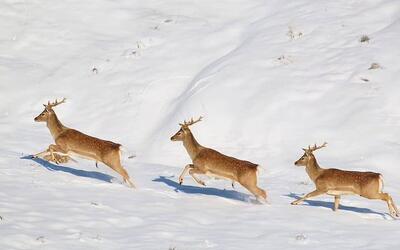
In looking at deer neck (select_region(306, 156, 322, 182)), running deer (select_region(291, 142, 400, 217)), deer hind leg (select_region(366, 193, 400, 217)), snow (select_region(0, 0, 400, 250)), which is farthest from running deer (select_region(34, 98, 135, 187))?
deer hind leg (select_region(366, 193, 400, 217))

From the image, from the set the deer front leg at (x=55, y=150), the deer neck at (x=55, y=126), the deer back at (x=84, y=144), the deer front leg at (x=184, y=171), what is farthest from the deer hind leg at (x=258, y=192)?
the deer neck at (x=55, y=126)

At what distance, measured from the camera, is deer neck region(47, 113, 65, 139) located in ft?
57.7

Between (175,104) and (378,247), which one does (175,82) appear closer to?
(175,104)

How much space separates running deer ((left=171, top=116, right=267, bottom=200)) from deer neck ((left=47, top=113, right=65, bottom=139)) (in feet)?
9.12

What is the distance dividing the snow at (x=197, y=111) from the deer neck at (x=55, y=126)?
769mm

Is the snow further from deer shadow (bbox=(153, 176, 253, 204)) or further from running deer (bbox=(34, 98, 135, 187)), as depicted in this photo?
running deer (bbox=(34, 98, 135, 187))

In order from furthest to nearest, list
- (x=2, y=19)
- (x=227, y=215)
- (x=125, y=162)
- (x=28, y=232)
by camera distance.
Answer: (x=2, y=19)
(x=125, y=162)
(x=227, y=215)
(x=28, y=232)

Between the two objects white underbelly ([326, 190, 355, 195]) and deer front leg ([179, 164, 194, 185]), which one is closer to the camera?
white underbelly ([326, 190, 355, 195])

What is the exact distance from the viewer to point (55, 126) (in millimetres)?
17734

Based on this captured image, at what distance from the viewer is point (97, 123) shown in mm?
21703

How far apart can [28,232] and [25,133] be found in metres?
9.16

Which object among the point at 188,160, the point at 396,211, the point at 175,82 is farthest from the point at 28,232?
the point at 175,82

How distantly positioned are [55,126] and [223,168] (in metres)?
4.09

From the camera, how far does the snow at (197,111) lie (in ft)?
43.7
